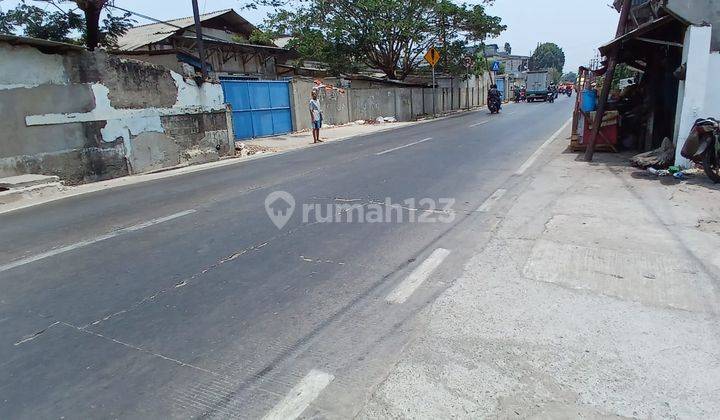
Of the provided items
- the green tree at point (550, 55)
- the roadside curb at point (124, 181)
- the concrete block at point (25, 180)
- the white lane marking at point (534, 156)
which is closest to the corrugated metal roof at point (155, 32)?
the roadside curb at point (124, 181)

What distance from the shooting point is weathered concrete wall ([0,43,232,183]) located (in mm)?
9906

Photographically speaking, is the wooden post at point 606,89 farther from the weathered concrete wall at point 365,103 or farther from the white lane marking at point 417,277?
the weathered concrete wall at point 365,103

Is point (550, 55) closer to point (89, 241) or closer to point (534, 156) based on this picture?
point (534, 156)

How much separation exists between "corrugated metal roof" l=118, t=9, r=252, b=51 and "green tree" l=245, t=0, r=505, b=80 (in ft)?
12.5

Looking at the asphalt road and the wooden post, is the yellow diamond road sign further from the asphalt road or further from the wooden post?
the asphalt road

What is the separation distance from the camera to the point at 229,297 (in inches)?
161

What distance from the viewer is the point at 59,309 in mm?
3949

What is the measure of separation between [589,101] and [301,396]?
12.2m

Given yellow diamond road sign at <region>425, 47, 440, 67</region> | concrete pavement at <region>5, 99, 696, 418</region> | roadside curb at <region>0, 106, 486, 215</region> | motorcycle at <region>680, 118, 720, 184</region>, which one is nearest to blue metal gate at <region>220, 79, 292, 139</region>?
roadside curb at <region>0, 106, 486, 215</region>

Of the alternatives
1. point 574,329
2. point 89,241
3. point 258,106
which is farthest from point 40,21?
point 574,329

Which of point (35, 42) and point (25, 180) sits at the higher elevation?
point (35, 42)

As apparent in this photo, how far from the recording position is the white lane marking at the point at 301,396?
8.52 ft

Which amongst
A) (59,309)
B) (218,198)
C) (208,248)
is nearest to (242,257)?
(208,248)

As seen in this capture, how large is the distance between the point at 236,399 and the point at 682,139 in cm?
954
